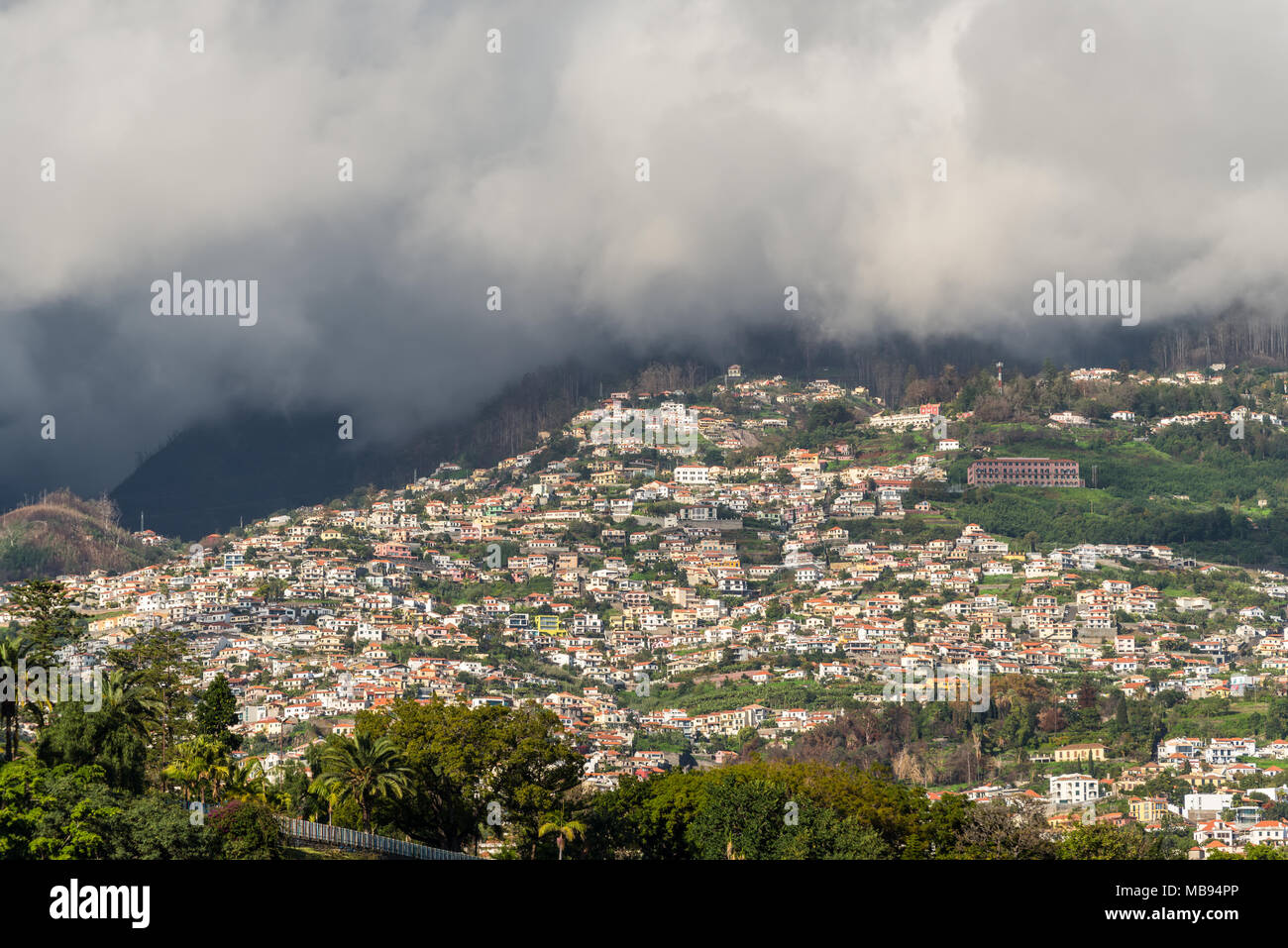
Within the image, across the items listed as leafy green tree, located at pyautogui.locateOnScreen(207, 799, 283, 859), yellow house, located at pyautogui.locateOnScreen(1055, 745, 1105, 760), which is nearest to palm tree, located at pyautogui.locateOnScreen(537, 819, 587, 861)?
leafy green tree, located at pyautogui.locateOnScreen(207, 799, 283, 859)

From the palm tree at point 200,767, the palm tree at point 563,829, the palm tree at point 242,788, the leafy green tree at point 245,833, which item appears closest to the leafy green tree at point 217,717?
the palm tree at point 242,788

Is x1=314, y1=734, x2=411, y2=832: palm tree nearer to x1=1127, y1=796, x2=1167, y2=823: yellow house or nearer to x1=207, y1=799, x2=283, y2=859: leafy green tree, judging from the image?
x1=207, y1=799, x2=283, y2=859: leafy green tree

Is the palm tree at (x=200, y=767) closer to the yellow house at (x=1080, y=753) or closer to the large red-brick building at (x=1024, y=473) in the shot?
the yellow house at (x=1080, y=753)

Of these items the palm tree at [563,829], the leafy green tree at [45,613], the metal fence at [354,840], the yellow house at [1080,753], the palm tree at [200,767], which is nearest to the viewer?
the metal fence at [354,840]

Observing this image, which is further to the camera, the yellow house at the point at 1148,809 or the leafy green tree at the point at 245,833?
the yellow house at the point at 1148,809

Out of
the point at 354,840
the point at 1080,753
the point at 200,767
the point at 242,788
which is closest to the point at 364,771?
the point at 354,840

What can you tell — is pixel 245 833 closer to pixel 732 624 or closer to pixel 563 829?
pixel 563 829

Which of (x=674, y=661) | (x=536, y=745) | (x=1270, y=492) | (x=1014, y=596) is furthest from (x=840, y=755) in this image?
(x=1270, y=492)

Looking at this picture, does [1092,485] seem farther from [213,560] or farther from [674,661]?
[213,560]
